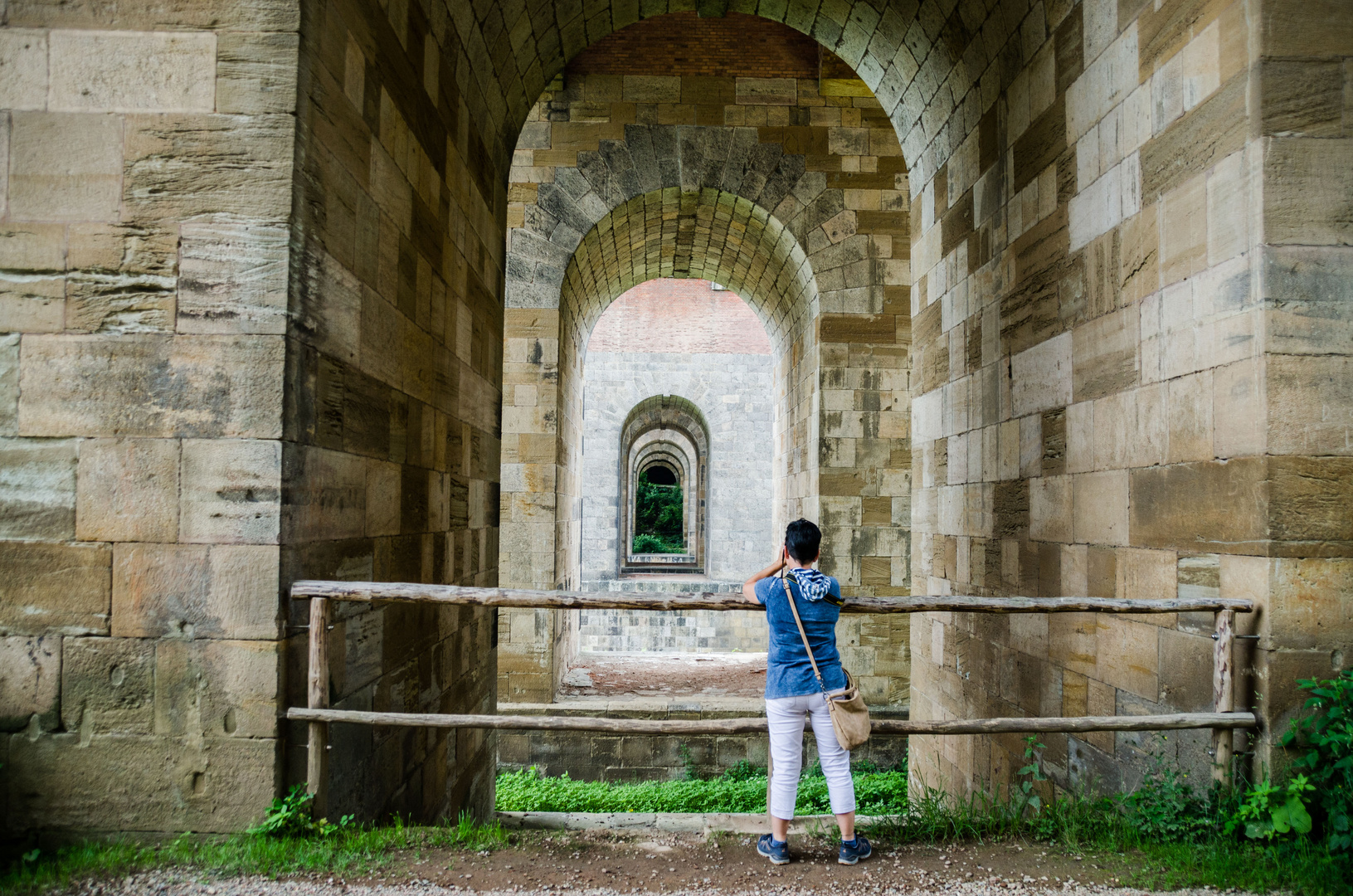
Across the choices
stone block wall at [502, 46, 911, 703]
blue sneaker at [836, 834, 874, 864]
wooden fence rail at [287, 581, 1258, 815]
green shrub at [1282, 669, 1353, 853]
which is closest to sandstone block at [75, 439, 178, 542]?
wooden fence rail at [287, 581, 1258, 815]

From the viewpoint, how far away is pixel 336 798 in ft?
9.45

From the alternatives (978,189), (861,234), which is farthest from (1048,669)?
(861,234)

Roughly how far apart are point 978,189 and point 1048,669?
9.83 ft

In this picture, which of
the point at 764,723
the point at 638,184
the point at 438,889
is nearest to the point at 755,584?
the point at 764,723

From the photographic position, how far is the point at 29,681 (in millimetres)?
2594

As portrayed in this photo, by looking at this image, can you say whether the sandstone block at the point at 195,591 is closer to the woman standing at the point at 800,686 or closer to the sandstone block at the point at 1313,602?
the woman standing at the point at 800,686

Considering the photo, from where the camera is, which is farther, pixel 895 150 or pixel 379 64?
pixel 895 150

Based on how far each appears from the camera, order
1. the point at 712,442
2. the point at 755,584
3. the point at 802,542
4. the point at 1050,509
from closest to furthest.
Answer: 1. the point at 802,542
2. the point at 755,584
3. the point at 1050,509
4. the point at 712,442

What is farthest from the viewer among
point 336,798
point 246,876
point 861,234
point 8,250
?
point 861,234

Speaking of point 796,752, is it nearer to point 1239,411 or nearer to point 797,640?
point 797,640

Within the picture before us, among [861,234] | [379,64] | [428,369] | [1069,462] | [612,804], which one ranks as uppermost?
[861,234]

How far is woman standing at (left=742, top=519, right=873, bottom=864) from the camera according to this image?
2.72 metres

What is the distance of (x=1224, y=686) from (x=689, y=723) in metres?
1.88

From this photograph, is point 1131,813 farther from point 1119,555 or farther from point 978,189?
point 978,189
